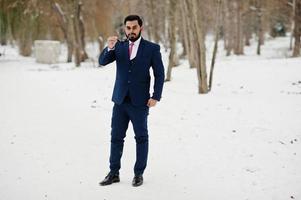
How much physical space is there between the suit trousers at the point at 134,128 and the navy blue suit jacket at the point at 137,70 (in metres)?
0.10

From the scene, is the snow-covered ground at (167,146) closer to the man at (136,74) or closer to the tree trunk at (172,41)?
the man at (136,74)

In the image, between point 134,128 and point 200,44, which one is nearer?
point 134,128

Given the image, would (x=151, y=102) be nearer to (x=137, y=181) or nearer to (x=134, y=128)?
(x=134, y=128)

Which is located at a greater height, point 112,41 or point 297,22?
point 297,22

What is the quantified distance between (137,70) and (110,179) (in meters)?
1.39

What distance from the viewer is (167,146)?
7.49 m

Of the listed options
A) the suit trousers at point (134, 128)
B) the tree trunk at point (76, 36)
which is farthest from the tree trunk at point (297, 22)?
the suit trousers at point (134, 128)

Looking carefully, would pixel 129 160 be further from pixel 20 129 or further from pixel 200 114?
pixel 200 114

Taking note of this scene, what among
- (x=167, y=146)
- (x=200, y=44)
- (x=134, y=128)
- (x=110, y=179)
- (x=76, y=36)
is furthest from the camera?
(x=76, y=36)

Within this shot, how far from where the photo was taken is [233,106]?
11000 millimetres

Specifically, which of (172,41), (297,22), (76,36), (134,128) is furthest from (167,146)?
(297,22)

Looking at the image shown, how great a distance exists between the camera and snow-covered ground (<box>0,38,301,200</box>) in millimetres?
5422

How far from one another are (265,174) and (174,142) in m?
2.16

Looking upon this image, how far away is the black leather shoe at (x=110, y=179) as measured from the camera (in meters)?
5.53
